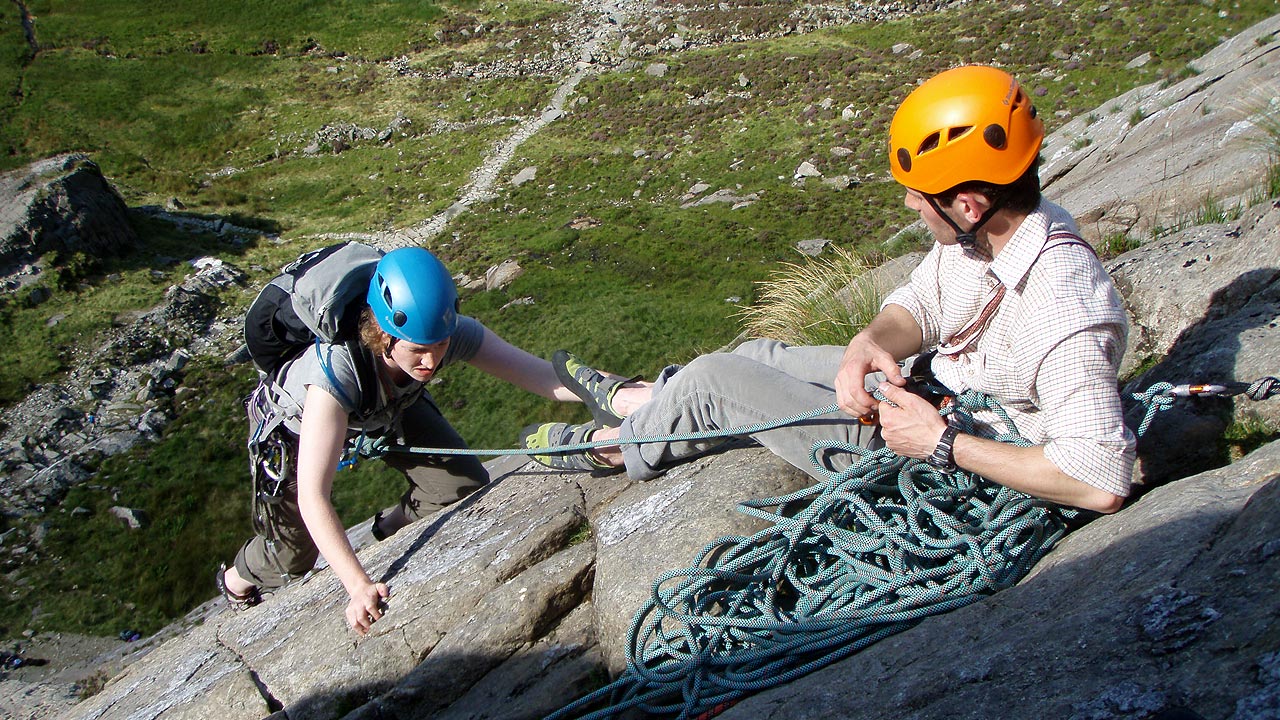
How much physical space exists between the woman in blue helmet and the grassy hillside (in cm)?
351

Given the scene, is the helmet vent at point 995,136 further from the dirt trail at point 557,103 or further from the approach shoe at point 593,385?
the dirt trail at point 557,103

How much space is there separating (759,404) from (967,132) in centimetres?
165

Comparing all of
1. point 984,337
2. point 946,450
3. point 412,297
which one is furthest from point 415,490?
point 984,337

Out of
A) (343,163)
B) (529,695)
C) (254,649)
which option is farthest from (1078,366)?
(343,163)

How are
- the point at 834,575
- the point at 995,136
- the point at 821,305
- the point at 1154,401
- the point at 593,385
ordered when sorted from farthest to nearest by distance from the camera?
the point at 821,305
the point at 593,385
the point at 834,575
the point at 1154,401
the point at 995,136

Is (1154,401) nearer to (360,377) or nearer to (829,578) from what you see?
(829,578)

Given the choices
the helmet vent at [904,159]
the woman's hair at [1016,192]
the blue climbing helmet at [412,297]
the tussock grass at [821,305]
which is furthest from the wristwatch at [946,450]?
the tussock grass at [821,305]

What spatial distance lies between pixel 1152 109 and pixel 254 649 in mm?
11607

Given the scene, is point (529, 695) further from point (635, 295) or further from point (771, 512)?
point (635, 295)

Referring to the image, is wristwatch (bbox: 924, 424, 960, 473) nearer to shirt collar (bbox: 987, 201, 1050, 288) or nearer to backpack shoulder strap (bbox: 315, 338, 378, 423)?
shirt collar (bbox: 987, 201, 1050, 288)

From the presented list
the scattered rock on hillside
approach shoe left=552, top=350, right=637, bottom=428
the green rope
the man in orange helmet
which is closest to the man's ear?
the man in orange helmet

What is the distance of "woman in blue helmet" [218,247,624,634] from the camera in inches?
165

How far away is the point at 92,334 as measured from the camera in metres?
13.7

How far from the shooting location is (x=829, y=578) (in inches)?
136
